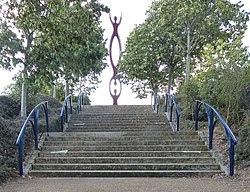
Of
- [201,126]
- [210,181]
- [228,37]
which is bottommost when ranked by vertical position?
[210,181]

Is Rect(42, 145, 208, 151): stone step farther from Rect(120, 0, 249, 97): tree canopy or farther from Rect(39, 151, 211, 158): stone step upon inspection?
Rect(120, 0, 249, 97): tree canopy

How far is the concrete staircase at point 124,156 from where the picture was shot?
6.16 m

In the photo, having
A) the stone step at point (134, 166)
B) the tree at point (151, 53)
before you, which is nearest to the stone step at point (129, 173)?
the stone step at point (134, 166)

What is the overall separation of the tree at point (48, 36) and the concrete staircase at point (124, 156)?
1789 millimetres

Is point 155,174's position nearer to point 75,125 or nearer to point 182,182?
point 182,182

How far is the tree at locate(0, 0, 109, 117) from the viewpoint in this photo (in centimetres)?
582

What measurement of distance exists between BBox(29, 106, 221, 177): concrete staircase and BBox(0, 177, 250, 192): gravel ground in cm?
38

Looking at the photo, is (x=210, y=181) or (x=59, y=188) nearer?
(x=59, y=188)

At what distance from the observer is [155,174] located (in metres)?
6.08

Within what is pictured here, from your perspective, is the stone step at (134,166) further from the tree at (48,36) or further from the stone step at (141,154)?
the tree at (48,36)

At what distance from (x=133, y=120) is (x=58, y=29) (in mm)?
6350

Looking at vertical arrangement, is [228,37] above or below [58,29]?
above

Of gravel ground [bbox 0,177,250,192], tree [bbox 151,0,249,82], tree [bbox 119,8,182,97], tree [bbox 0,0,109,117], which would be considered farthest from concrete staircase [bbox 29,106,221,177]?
tree [bbox 119,8,182,97]

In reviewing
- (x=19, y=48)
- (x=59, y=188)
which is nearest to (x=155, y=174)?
(x=59, y=188)
